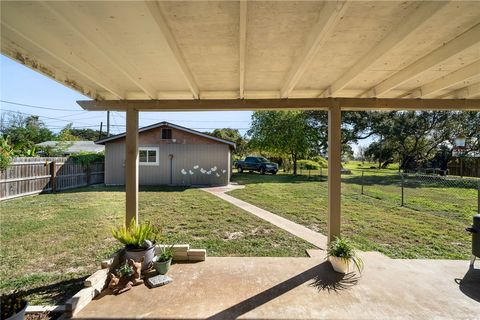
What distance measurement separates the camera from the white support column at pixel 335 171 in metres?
4.02

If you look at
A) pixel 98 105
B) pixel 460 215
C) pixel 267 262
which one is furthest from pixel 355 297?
pixel 460 215

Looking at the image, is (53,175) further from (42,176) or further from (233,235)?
(233,235)

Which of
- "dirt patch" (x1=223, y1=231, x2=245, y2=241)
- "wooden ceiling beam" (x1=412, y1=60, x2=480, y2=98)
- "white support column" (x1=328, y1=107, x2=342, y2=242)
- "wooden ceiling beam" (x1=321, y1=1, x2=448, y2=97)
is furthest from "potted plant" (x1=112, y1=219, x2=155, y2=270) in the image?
"wooden ceiling beam" (x1=412, y1=60, x2=480, y2=98)

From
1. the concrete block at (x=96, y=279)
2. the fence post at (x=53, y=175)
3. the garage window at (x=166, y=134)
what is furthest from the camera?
the garage window at (x=166, y=134)

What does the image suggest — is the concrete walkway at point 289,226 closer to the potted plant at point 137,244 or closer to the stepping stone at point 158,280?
the stepping stone at point 158,280

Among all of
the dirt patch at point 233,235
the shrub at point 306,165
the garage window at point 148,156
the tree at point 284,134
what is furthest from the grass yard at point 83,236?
the shrub at point 306,165

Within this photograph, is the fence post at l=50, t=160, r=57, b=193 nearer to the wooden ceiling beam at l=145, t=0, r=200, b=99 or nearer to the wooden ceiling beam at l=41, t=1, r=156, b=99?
the wooden ceiling beam at l=41, t=1, r=156, b=99

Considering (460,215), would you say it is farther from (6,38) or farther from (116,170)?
(116,170)

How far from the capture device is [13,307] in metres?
2.33

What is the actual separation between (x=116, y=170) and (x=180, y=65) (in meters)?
13.6

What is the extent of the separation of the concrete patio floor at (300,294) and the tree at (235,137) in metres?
32.8

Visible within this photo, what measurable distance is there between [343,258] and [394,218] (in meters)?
4.58

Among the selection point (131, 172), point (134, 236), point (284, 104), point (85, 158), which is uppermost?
point (284, 104)

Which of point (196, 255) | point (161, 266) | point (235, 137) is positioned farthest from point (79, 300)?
point (235, 137)
